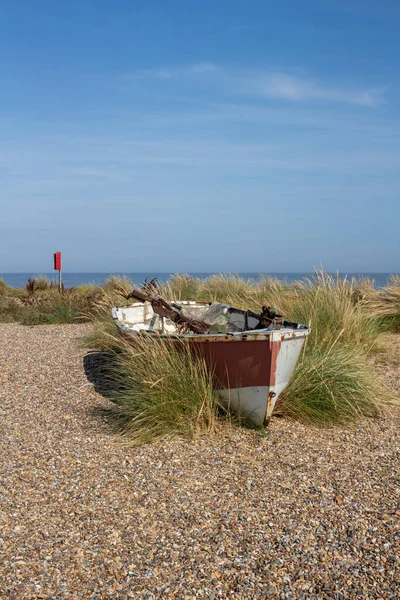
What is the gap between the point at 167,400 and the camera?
569cm

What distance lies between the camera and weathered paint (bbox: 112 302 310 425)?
554 centimetres

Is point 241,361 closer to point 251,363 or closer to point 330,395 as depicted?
point 251,363

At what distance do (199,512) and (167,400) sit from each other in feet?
5.85

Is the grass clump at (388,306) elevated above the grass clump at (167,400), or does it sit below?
above

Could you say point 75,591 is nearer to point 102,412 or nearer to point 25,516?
point 25,516

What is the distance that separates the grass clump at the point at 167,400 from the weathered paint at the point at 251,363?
0.14 metres

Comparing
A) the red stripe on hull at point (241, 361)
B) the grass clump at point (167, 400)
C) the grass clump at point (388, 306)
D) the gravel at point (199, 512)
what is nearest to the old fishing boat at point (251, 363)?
the red stripe on hull at point (241, 361)

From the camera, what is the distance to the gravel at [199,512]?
3146 mm

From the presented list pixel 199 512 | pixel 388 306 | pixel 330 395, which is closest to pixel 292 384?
pixel 330 395

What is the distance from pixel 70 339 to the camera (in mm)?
11797

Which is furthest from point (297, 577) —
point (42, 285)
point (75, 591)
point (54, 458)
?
point (42, 285)

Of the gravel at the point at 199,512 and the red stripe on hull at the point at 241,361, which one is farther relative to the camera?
the red stripe on hull at the point at 241,361

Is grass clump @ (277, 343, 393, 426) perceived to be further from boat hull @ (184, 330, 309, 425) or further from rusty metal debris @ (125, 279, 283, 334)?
rusty metal debris @ (125, 279, 283, 334)

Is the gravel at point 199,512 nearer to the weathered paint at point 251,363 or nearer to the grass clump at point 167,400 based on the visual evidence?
the grass clump at point 167,400
